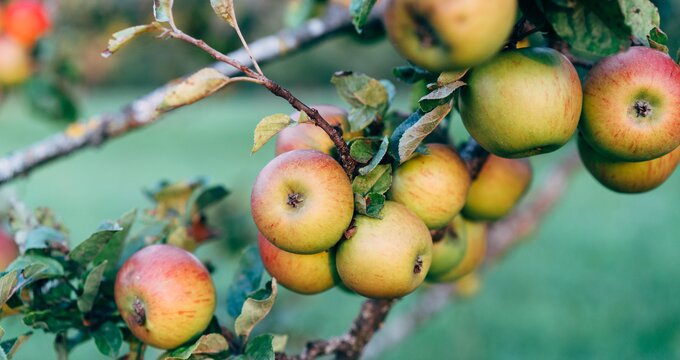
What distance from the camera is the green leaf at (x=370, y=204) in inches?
31.2

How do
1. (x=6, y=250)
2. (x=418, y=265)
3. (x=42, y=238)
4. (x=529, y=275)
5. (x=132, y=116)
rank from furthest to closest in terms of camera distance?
(x=529, y=275)
(x=6, y=250)
(x=132, y=116)
(x=42, y=238)
(x=418, y=265)

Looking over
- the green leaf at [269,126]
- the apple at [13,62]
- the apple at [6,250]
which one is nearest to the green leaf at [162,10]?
the green leaf at [269,126]

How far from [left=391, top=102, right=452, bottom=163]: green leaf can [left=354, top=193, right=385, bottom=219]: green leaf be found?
52mm

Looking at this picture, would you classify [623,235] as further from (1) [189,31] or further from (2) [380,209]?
(2) [380,209]

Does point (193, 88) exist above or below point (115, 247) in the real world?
above

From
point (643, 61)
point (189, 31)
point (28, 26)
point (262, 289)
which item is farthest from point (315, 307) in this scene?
point (643, 61)

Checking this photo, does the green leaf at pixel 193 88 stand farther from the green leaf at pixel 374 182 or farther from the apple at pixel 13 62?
the apple at pixel 13 62

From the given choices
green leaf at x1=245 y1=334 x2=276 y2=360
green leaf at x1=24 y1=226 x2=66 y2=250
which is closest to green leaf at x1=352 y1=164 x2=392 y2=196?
green leaf at x1=245 y1=334 x2=276 y2=360

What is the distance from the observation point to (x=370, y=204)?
2.63 feet

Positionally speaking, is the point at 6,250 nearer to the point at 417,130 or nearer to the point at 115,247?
the point at 115,247

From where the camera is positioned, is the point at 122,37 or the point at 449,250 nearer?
the point at 122,37

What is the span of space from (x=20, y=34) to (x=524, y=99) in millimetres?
1742

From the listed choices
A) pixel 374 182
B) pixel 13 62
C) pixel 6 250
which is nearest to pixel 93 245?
pixel 374 182

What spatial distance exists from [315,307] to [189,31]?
5.86 feet
